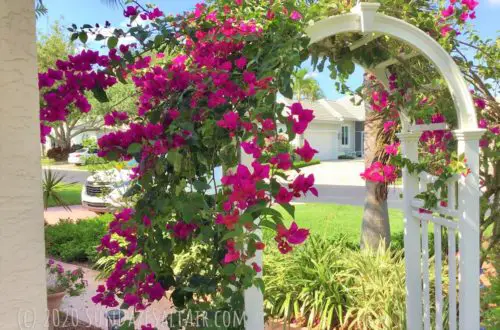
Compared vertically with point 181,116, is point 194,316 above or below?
below

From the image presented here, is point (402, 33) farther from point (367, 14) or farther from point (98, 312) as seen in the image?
point (98, 312)

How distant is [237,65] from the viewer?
181cm

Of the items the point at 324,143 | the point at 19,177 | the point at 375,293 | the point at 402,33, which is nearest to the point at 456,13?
the point at 402,33

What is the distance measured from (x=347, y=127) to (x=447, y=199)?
30174 mm

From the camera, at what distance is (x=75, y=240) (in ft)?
21.5

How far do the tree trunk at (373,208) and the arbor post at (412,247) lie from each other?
196 cm

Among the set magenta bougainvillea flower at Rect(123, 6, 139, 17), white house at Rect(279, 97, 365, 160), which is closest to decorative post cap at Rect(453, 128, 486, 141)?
magenta bougainvillea flower at Rect(123, 6, 139, 17)

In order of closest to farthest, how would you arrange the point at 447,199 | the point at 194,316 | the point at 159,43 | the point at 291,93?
the point at 291,93
the point at 194,316
the point at 159,43
the point at 447,199

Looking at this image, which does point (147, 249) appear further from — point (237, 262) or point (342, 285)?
point (342, 285)

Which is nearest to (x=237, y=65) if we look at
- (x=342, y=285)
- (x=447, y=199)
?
(x=447, y=199)

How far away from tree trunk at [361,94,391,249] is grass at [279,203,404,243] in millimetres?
1002

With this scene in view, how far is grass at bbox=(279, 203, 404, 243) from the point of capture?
24.1 ft

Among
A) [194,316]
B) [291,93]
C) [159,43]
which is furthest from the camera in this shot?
[159,43]

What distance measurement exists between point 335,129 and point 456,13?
27.4 meters
